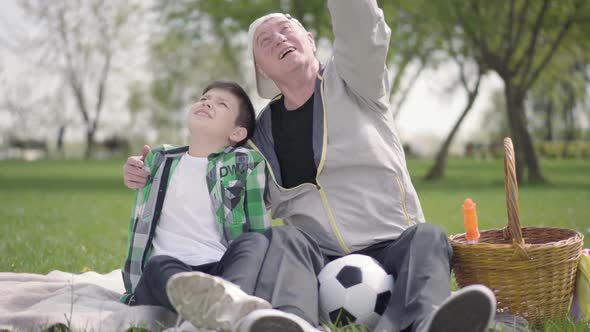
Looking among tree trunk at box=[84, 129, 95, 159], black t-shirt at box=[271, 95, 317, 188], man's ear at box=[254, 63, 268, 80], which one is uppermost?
man's ear at box=[254, 63, 268, 80]

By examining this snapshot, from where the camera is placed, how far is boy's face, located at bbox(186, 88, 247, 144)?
3.64m

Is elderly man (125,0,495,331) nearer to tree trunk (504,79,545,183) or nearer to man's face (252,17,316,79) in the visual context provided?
man's face (252,17,316,79)

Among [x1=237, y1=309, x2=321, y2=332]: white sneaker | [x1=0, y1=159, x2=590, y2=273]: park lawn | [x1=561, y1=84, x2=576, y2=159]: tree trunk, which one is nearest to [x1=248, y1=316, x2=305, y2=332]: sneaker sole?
[x1=237, y1=309, x2=321, y2=332]: white sneaker

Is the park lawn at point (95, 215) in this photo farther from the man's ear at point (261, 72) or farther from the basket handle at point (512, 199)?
the basket handle at point (512, 199)

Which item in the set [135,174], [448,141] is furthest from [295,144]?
[448,141]

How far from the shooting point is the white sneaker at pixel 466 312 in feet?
8.37

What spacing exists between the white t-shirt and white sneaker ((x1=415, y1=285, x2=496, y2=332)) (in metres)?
1.23

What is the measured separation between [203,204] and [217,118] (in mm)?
481

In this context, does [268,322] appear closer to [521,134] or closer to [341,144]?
[341,144]

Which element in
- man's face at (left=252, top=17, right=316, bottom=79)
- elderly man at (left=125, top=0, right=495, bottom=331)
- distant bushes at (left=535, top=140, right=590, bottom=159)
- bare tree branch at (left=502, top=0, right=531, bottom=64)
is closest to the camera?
elderly man at (left=125, top=0, right=495, bottom=331)

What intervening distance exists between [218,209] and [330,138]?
710 millimetres

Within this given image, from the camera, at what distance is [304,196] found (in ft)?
12.0

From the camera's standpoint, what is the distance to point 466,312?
2.57m

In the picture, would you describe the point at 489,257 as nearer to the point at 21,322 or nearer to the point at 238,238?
the point at 238,238
